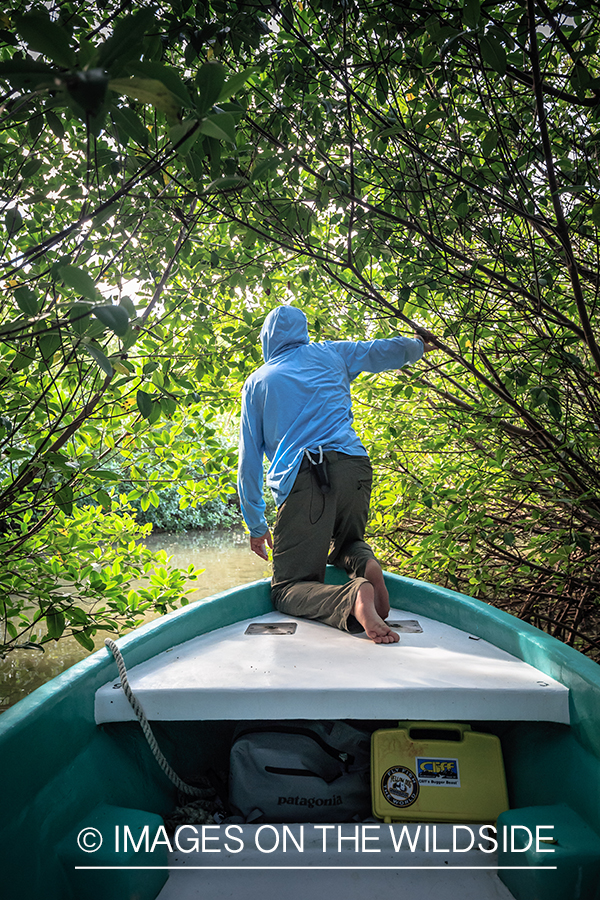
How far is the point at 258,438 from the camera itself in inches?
101

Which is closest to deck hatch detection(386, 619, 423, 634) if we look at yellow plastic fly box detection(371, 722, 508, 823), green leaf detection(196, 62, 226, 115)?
yellow plastic fly box detection(371, 722, 508, 823)

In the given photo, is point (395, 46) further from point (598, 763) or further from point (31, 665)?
point (31, 665)

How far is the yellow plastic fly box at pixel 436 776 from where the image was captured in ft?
4.42

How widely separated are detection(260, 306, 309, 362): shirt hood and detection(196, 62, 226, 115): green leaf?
1951 mm

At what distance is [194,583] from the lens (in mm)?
6578

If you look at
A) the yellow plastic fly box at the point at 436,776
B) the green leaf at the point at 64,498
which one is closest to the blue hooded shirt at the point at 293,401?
the green leaf at the point at 64,498

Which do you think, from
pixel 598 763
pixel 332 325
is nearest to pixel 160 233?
pixel 332 325

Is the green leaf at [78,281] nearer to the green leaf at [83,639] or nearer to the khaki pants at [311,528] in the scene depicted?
the green leaf at [83,639]

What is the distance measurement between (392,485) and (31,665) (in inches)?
141

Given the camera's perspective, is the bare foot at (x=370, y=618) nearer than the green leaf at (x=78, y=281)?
No

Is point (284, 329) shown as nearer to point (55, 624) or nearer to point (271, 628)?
point (271, 628)

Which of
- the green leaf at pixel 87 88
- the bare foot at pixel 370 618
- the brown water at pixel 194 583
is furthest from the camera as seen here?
the brown water at pixel 194 583

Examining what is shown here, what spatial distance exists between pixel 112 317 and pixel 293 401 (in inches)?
67.3

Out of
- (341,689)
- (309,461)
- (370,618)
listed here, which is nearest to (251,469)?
(309,461)
